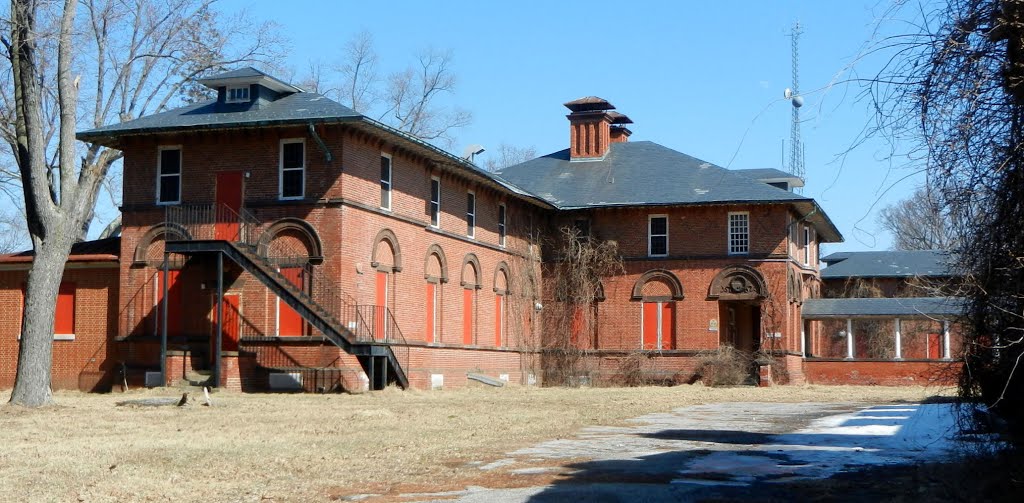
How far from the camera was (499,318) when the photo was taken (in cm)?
4050

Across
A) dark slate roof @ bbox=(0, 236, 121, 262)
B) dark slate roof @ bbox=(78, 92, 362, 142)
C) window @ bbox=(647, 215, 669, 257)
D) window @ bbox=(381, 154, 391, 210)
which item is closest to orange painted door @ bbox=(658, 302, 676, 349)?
window @ bbox=(647, 215, 669, 257)

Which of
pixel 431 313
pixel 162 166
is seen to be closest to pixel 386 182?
pixel 431 313

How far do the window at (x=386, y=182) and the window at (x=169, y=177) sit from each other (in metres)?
5.61

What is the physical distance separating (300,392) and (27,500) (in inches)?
747

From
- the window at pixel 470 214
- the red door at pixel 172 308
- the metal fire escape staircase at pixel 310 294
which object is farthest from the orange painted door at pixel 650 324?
the red door at pixel 172 308

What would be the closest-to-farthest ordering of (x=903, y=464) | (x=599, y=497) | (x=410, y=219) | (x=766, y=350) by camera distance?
(x=599, y=497), (x=903, y=464), (x=410, y=219), (x=766, y=350)

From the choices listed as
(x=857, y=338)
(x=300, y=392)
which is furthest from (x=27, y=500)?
(x=857, y=338)

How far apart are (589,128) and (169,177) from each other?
21.1 metres

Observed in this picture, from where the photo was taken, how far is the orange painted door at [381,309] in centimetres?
3111

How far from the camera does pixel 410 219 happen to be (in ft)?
110

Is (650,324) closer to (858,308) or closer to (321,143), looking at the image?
(858,308)

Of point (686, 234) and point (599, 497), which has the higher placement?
point (686, 234)

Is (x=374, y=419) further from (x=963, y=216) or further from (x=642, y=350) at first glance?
(x=642, y=350)

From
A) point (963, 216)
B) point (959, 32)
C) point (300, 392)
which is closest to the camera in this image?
point (959, 32)
